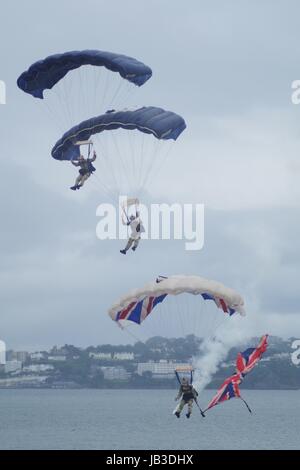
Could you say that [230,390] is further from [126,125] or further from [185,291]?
[126,125]

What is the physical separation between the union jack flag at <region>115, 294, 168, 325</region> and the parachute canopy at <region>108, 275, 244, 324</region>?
0.43ft

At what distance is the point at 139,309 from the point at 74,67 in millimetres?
9444

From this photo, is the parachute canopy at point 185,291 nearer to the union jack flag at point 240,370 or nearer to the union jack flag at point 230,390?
the union jack flag at point 240,370

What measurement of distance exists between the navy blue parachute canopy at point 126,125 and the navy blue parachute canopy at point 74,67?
4.02 feet

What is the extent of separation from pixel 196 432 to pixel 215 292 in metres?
50.0

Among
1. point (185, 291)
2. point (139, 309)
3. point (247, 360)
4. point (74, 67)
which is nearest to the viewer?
point (185, 291)

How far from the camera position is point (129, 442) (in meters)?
81.8

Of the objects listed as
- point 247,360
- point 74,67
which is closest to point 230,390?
point 247,360

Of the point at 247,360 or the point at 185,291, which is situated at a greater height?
the point at 185,291

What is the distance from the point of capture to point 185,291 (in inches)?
1683

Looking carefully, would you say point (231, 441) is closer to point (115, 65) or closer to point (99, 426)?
point (99, 426)

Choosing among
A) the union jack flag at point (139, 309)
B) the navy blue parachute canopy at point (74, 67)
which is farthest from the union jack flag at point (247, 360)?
the navy blue parachute canopy at point (74, 67)

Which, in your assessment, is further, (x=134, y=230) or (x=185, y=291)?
(x=134, y=230)
